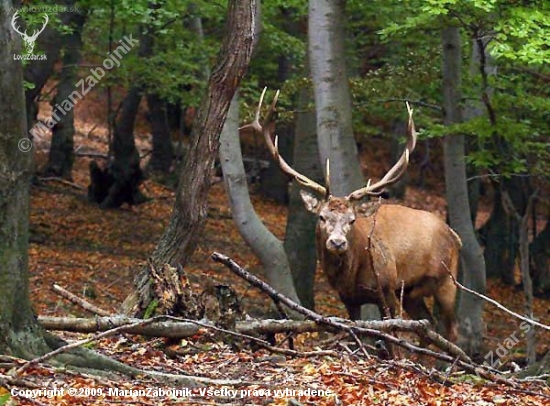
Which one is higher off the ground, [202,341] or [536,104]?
[536,104]

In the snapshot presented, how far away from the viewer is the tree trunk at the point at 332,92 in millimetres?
13359

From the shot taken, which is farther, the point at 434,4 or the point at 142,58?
the point at 142,58

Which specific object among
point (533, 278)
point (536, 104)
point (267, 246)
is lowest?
point (533, 278)

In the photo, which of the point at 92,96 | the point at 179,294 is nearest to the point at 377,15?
the point at 179,294

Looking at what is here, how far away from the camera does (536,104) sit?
14258mm

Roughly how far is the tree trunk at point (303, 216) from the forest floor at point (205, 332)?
2.83ft

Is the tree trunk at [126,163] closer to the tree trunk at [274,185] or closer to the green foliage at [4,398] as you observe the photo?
the tree trunk at [274,185]

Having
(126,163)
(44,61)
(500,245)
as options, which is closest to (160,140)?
(126,163)

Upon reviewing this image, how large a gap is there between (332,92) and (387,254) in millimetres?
2498

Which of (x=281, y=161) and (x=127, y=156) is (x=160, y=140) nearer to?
(x=127, y=156)

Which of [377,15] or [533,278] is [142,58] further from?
[533,278]

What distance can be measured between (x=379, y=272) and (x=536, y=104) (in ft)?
13.0

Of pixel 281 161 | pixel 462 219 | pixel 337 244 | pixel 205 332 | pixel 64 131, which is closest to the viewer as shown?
pixel 205 332

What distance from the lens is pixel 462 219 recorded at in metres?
15.5
